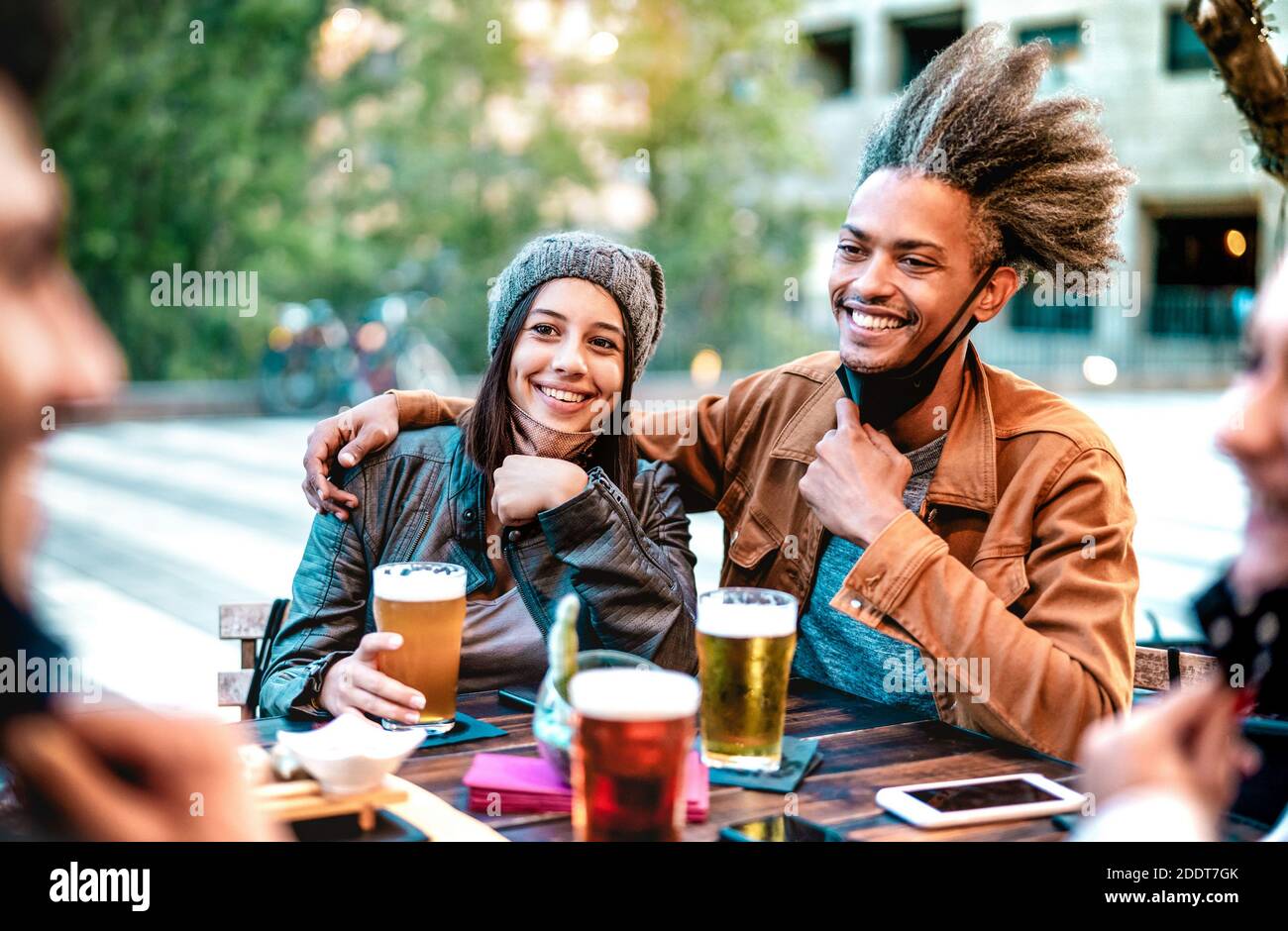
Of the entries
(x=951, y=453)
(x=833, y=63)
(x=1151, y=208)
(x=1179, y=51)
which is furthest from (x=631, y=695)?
(x=833, y=63)

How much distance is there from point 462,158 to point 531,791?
12712 millimetres

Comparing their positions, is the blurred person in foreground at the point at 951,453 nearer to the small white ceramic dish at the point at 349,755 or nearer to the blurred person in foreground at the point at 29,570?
the small white ceramic dish at the point at 349,755

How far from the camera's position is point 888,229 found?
2.47 meters

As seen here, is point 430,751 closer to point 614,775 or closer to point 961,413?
point 614,775

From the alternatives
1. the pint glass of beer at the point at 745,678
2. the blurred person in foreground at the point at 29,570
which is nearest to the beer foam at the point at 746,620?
the pint glass of beer at the point at 745,678

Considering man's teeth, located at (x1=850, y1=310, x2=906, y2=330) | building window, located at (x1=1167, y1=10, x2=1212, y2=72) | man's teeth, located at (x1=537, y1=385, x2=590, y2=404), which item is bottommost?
man's teeth, located at (x1=537, y1=385, x2=590, y2=404)

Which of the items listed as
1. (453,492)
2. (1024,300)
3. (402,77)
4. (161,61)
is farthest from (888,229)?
(1024,300)

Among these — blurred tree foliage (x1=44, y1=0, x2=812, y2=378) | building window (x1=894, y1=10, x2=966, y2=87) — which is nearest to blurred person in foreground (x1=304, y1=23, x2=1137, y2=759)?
blurred tree foliage (x1=44, y1=0, x2=812, y2=378)

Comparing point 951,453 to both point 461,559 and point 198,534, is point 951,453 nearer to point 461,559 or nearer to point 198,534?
point 461,559

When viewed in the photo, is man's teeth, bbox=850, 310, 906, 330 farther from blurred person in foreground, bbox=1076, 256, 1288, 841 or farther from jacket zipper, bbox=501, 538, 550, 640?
blurred person in foreground, bbox=1076, 256, 1288, 841

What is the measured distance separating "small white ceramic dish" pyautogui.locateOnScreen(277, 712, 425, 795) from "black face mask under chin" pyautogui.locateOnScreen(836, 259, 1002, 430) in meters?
1.27

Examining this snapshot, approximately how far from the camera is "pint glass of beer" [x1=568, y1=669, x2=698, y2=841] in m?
1.46

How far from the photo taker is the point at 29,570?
3.03ft
